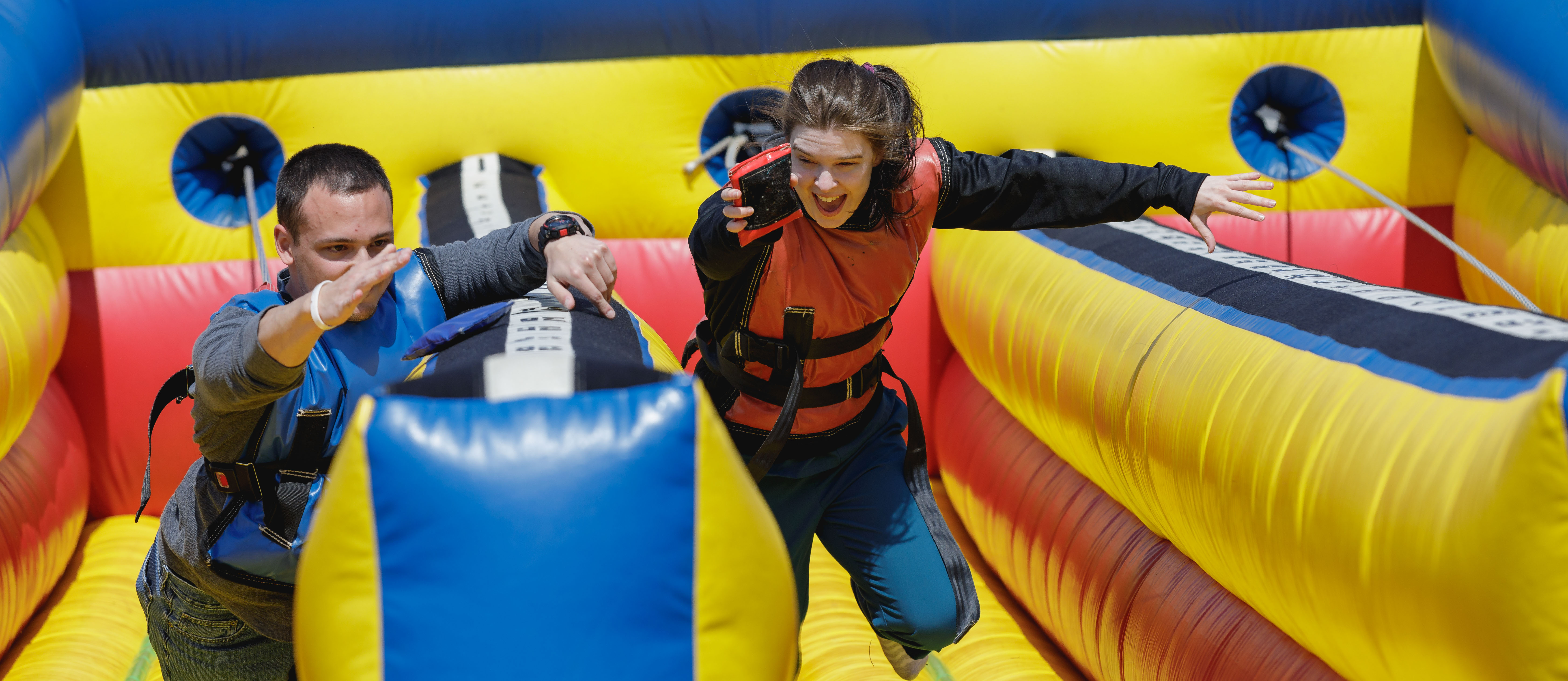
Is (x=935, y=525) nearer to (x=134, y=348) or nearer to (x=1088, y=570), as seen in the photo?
(x=1088, y=570)

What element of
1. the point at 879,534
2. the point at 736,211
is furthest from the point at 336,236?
the point at 879,534

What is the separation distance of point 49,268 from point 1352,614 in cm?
208

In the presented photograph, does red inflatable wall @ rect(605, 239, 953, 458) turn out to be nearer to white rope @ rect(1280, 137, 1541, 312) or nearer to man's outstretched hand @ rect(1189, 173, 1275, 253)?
white rope @ rect(1280, 137, 1541, 312)

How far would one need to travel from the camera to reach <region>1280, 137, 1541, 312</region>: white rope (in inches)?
54.3

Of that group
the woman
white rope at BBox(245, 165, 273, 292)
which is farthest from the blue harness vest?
white rope at BBox(245, 165, 273, 292)

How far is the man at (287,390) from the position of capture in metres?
1.06

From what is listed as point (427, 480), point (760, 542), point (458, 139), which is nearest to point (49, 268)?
point (458, 139)

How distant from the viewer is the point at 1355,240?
2.26 m

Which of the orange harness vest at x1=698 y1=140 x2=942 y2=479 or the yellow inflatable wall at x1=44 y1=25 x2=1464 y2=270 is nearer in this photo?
the orange harness vest at x1=698 y1=140 x2=942 y2=479

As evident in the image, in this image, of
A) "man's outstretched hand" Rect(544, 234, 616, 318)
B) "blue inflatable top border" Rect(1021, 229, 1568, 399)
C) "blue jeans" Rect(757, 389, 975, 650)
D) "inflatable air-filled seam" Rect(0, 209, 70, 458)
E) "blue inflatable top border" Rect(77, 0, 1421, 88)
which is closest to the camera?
"blue inflatable top border" Rect(1021, 229, 1568, 399)

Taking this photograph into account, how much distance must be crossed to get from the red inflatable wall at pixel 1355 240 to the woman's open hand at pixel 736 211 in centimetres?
134

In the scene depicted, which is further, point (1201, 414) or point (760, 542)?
point (1201, 414)

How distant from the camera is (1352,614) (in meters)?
1.03

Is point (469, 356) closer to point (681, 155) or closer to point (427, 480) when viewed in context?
Answer: point (427, 480)
